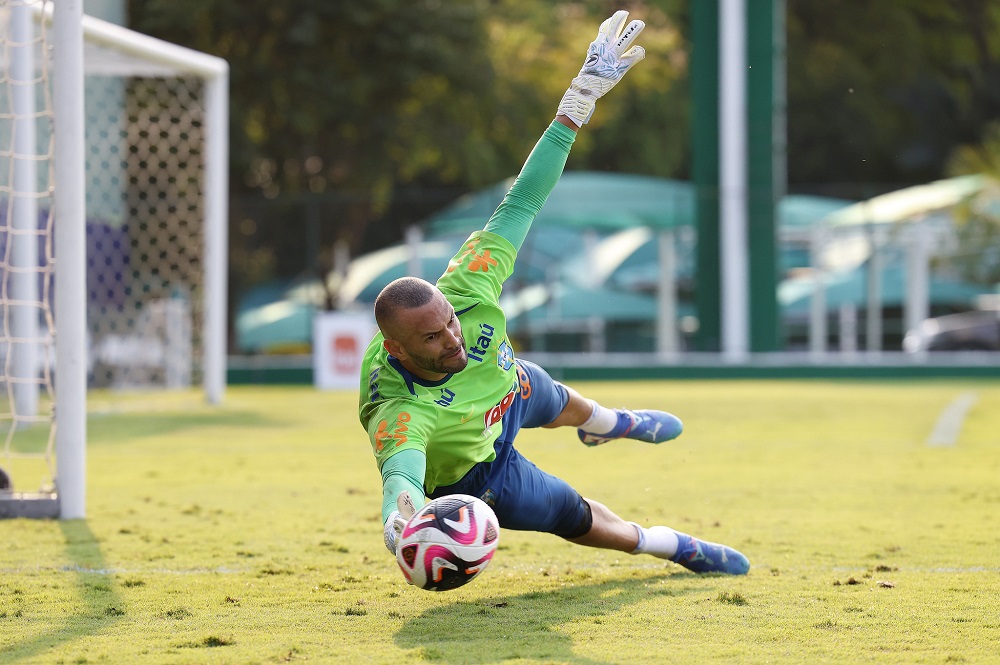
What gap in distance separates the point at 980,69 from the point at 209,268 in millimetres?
29929

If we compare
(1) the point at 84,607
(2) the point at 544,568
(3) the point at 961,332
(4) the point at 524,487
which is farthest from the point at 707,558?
(3) the point at 961,332

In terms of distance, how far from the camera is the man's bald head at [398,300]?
4887 millimetres

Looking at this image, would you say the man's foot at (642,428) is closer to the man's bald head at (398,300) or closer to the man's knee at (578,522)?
the man's knee at (578,522)

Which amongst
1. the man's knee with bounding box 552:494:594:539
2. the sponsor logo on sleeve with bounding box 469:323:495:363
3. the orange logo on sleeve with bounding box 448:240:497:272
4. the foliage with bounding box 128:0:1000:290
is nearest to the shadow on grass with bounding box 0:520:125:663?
the sponsor logo on sleeve with bounding box 469:323:495:363

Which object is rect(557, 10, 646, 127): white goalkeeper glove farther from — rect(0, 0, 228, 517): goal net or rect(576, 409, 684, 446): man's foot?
rect(0, 0, 228, 517): goal net

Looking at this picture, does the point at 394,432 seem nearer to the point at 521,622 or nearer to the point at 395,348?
the point at 395,348

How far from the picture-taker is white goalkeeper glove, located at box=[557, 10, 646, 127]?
6055mm

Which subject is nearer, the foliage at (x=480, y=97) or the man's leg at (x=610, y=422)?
the man's leg at (x=610, y=422)

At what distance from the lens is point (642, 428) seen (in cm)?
623

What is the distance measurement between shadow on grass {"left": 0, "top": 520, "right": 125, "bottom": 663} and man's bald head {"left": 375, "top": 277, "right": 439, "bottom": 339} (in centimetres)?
154

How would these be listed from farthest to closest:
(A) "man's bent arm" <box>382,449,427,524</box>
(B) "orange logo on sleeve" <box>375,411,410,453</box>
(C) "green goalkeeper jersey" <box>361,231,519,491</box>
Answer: (C) "green goalkeeper jersey" <box>361,231,519,491</box> < (B) "orange logo on sleeve" <box>375,411,410,453</box> < (A) "man's bent arm" <box>382,449,427,524</box>

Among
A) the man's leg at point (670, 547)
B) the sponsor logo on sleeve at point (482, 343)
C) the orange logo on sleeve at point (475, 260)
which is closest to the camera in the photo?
the sponsor logo on sleeve at point (482, 343)

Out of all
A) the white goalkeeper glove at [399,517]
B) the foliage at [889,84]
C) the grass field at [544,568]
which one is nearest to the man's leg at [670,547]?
the grass field at [544,568]

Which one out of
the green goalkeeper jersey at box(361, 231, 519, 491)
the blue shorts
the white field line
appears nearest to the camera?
the green goalkeeper jersey at box(361, 231, 519, 491)
